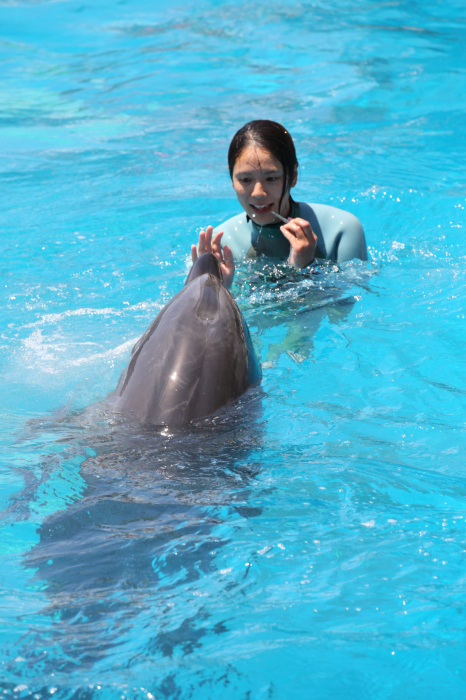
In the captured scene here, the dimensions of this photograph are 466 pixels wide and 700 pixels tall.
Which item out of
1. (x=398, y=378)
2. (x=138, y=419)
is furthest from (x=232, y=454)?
(x=398, y=378)

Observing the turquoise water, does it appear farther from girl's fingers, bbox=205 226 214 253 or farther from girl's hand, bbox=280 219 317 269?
girl's fingers, bbox=205 226 214 253

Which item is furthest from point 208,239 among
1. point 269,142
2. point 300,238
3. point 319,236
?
point 319,236

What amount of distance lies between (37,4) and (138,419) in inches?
632

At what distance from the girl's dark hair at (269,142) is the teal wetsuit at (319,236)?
0.48 meters

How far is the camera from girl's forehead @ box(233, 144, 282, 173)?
4480 millimetres

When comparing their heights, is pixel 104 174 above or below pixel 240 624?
above

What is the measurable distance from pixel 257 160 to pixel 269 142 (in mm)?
142

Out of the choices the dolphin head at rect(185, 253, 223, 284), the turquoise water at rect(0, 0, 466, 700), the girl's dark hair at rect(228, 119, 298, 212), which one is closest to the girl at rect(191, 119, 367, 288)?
the girl's dark hair at rect(228, 119, 298, 212)

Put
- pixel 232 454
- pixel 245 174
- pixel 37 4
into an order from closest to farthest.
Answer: pixel 232 454 → pixel 245 174 → pixel 37 4

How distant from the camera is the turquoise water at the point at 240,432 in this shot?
1.99m

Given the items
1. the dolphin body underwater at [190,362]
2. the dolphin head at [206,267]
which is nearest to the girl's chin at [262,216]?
the dolphin head at [206,267]

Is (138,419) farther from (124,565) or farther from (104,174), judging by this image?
(104,174)

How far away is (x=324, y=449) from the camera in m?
3.11

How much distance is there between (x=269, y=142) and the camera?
4.50 meters
